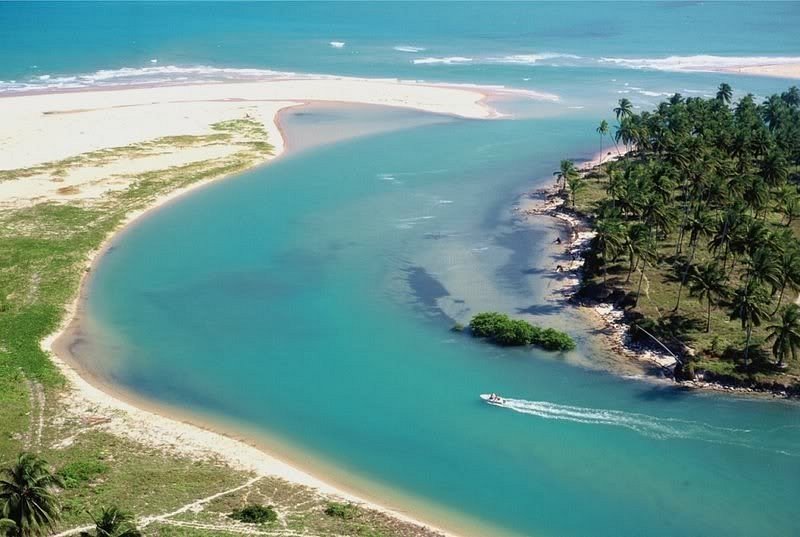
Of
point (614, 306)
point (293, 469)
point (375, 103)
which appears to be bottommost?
point (293, 469)

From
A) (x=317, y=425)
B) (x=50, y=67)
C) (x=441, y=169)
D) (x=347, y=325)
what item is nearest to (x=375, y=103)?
(x=441, y=169)

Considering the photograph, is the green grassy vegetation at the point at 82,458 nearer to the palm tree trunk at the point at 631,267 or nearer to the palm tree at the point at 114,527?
the palm tree at the point at 114,527

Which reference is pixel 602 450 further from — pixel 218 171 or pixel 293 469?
pixel 218 171

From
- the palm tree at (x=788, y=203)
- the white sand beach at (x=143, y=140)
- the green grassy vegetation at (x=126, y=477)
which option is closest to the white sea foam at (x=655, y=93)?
the white sand beach at (x=143, y=140)

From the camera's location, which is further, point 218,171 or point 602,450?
point 218,171

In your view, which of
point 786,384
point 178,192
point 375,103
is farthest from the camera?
point 375,103

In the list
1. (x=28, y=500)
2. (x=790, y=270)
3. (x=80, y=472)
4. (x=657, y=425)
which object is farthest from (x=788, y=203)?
(x=28, y=500)

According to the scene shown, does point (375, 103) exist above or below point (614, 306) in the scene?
A: above

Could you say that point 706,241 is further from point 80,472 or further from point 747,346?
point 80,472
